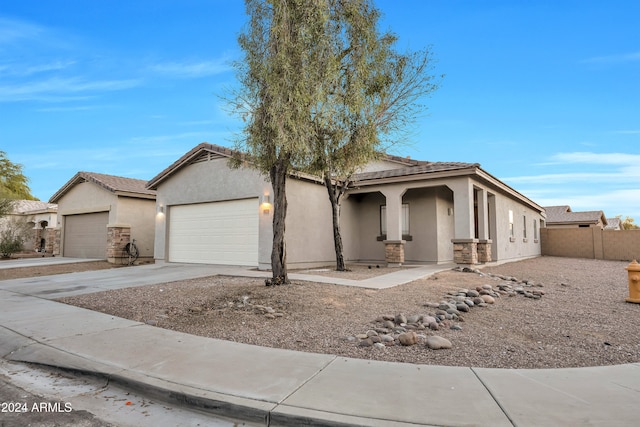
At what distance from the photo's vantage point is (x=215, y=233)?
14219 mm

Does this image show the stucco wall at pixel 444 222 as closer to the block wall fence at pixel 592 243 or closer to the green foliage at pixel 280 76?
the green foliage at pixel 280 76

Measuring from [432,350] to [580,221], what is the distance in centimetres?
3440

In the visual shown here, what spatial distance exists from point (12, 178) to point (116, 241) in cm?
2893

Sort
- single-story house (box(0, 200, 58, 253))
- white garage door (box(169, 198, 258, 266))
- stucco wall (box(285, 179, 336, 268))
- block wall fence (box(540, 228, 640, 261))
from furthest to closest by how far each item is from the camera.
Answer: single-story house (box(0, 200, 58, 253)) < block wall fence (box(540, 228, 640, 261)) < white garage door (box(169, 198, 258, 266)) < stucco wall (box(285, 179, 336, 268))

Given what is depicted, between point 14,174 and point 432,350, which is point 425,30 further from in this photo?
point 14,174

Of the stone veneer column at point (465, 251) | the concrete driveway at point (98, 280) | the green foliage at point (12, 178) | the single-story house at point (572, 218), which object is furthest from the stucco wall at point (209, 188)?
the single-story house at point (572, 218)

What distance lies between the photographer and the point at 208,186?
→ 14.3m

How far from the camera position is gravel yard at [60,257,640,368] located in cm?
441

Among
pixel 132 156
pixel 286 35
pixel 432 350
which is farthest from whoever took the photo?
pixel 132 156

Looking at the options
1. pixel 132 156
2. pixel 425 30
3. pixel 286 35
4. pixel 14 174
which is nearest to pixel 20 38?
pixel 132 156

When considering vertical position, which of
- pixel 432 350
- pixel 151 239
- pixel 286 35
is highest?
pixel 286 35

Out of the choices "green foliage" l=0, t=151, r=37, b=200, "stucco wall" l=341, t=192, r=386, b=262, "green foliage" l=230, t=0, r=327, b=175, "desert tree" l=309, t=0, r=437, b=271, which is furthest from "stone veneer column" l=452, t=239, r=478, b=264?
"green foliage" l=0, t=151, r=37, b=200

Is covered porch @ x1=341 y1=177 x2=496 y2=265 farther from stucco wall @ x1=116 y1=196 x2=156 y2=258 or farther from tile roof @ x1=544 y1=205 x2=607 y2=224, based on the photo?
tile roof @ x1=544 y1=205 x2=607 y2=224

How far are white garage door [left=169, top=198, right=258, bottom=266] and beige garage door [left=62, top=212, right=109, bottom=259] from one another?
5.59 meters
